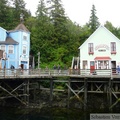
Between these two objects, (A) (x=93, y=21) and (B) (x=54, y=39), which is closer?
(B) (x=54, y=39)

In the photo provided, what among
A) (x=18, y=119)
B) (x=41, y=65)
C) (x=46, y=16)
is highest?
(x=46, y=16)

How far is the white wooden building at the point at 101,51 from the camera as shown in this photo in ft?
94.4

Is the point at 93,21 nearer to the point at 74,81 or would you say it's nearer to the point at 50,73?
the point at 74,81

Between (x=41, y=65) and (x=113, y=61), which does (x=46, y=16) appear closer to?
(x=41, y=65)

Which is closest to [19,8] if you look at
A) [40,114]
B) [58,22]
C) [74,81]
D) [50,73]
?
[58,22]

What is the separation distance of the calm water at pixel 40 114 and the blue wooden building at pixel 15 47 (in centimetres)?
1070

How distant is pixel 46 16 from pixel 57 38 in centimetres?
652

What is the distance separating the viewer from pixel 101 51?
95.8 ft

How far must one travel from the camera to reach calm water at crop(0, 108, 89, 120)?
21.5 metres

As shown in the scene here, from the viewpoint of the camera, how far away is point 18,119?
69.2 ft

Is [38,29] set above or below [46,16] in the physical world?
below

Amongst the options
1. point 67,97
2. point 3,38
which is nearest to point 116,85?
point 67,97

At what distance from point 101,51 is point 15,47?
45.3 feet

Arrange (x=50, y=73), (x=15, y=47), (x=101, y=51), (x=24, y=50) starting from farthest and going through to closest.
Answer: (x=24, y=50)
(x=15, y=47)
(x=101, y=51)
(x=50, y=73)
